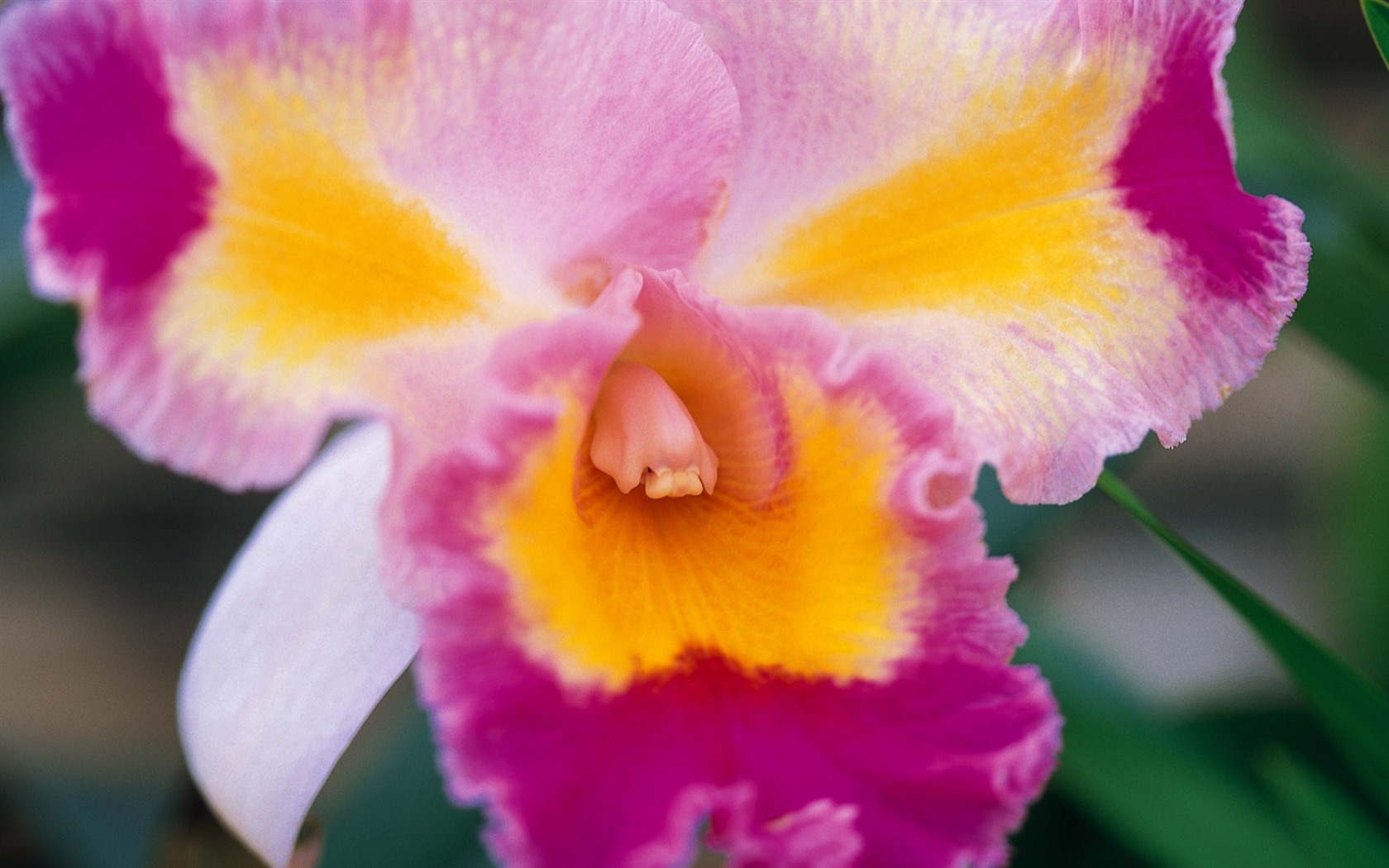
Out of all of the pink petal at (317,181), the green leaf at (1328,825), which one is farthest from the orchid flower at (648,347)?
the green leaf at (1328,825)

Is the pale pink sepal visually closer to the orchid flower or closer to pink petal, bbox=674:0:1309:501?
the orchid flower

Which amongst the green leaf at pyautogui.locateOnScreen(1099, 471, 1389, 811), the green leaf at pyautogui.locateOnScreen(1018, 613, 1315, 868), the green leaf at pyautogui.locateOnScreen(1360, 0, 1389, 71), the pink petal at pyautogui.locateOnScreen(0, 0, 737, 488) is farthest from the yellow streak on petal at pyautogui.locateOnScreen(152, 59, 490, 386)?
the green leaf at pyautogui.locateOnScreen(1018, 613, 1315, 868)

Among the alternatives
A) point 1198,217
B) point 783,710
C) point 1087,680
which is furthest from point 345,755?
point 1198,217

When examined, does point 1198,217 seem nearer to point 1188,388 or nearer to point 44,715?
point 1188,388

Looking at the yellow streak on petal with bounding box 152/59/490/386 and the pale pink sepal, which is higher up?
the yellow streak on petal with bounding box 152/59/490/386

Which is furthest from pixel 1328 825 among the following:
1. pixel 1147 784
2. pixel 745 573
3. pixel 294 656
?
pixel 294 656

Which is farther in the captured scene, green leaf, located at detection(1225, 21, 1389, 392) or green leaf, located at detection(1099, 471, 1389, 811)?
green leaf, located at detection(1225, 21, 1389, 392)
